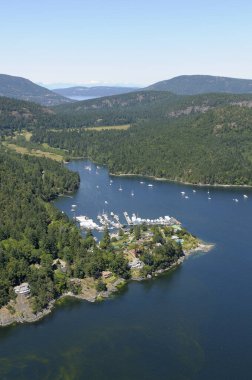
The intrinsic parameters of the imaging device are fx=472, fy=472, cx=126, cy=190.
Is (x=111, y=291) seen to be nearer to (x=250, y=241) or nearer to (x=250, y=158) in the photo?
(x=250, y=241)

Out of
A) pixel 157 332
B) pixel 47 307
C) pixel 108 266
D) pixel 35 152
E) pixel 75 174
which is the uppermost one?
pixel 75 174

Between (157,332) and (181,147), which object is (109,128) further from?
(157,332)

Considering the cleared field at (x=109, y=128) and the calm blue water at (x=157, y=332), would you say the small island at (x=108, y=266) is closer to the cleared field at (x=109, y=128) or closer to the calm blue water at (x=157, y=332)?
the calm blue water at (x=157, y=332)

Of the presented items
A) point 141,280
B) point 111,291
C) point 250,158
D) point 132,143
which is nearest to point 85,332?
point 111,291

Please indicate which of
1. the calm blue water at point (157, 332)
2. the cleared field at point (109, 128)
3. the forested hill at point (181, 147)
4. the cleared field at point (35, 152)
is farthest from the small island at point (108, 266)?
the cleared field at point (109, 128)

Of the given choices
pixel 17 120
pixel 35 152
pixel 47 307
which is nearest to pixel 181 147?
pixel 35 152

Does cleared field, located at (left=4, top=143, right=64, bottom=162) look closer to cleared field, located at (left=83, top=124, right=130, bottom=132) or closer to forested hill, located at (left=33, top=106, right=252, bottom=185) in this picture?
forested hill, located at (left=33, top=106, right=252, bottom=185)
